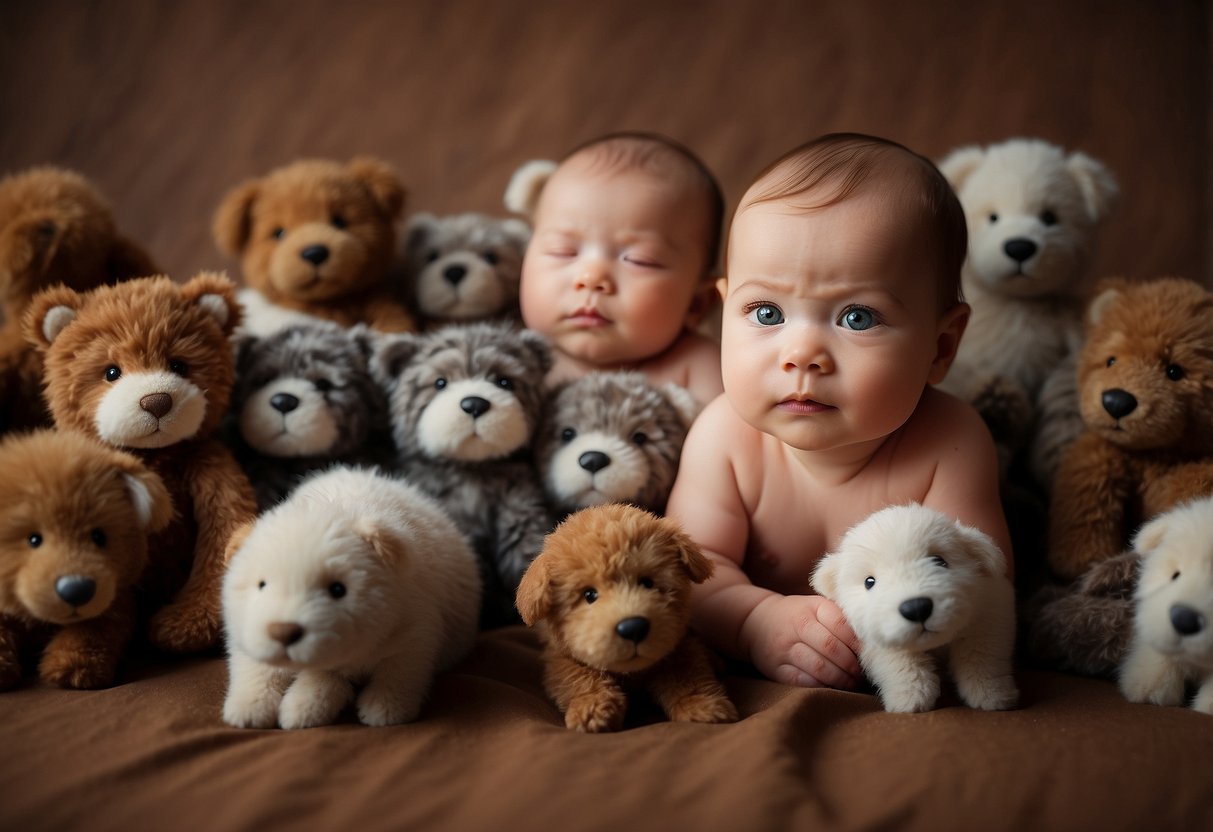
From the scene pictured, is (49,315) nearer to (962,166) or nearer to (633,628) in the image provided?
(633,628)

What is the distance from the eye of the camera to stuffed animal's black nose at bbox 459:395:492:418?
3.92 ft

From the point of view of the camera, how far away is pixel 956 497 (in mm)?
1135

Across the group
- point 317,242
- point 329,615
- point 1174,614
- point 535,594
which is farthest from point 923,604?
point 317,242

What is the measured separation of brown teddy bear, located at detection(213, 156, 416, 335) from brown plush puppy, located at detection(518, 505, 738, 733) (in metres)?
0.63

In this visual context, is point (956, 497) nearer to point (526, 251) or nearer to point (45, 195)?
point (526, 251)

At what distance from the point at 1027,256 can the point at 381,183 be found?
938 millimetres

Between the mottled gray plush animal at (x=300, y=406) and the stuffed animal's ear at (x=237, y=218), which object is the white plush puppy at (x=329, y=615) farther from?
the stuffed animal's ear at (x=237, y=218)

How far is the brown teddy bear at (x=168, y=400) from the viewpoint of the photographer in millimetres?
1092

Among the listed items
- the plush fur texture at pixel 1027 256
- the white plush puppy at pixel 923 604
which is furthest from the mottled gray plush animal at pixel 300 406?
the plush fur texture at pixel 1027 256

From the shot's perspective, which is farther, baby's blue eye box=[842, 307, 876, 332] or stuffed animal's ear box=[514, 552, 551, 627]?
baby's blue eye box=[842, 307, 876, 332]

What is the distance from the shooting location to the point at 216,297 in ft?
3.92

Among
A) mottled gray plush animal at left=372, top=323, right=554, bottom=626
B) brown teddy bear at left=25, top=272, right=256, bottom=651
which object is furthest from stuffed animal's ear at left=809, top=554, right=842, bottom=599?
brown teddy bear at left=25, top=272, right=256, bottom=651

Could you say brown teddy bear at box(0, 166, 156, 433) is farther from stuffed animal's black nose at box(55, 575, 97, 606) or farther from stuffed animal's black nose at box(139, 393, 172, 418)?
stuffed animal's black nose at box(55, 575, 97, 606)

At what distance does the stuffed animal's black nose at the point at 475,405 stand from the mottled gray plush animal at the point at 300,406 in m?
0.15
